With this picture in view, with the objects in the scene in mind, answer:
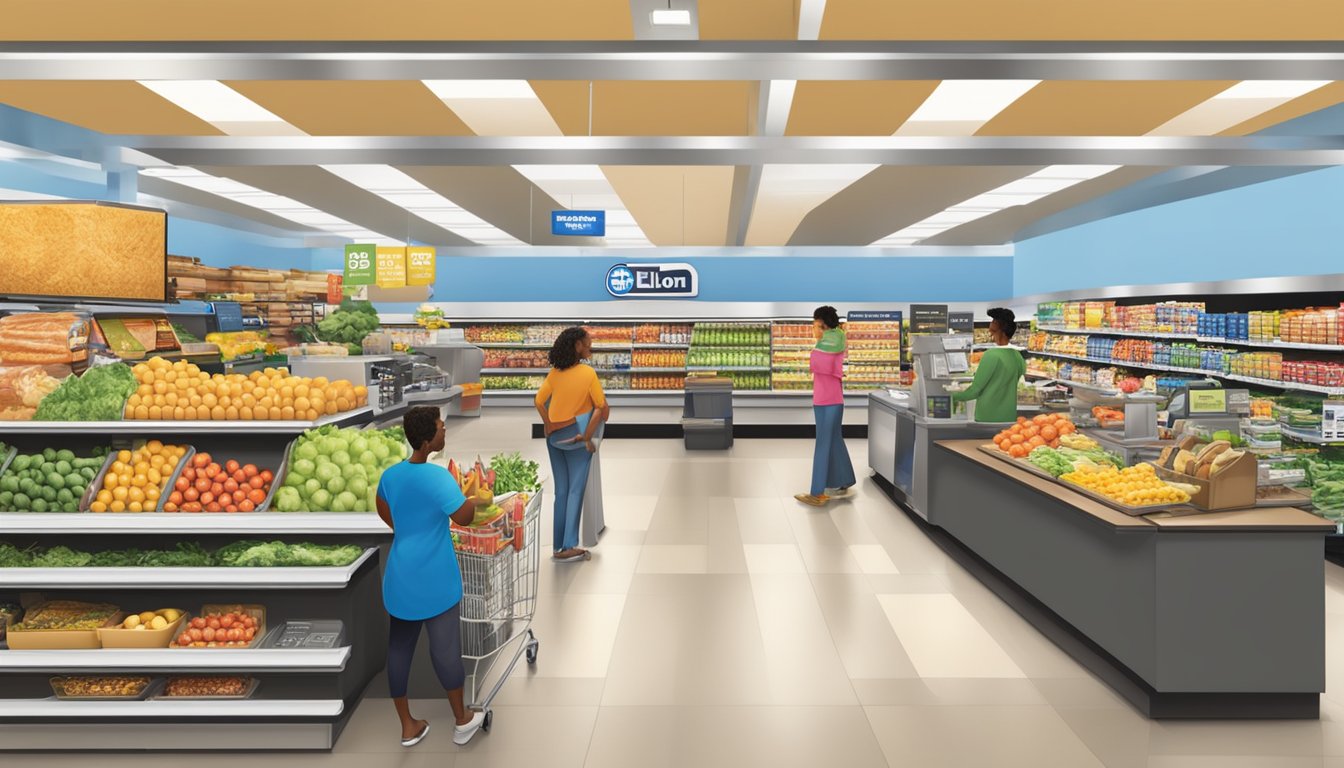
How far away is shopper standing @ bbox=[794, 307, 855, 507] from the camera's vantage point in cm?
748

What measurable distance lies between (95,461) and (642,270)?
12651 mm

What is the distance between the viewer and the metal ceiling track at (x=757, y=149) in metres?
7.21

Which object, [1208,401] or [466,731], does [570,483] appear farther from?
[1208,401]

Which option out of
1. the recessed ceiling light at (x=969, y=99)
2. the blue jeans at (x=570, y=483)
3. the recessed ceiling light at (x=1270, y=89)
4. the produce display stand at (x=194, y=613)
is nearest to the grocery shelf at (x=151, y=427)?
the produce display stand at (x=194, y=613)

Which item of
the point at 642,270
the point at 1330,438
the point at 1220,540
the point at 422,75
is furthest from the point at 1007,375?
the point at 642,270

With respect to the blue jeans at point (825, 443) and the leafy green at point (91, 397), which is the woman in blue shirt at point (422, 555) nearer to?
the leafy green at point (91, 397)

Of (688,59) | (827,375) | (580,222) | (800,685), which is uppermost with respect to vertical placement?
(688,59)

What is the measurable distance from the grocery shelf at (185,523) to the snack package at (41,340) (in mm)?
970

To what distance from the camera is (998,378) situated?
647 centimetres

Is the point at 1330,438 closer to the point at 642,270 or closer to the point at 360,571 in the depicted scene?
the point at 360,571

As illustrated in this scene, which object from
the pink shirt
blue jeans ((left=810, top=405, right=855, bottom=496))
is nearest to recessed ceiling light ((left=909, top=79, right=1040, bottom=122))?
the pink shirt

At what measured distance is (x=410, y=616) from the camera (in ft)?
10.1
